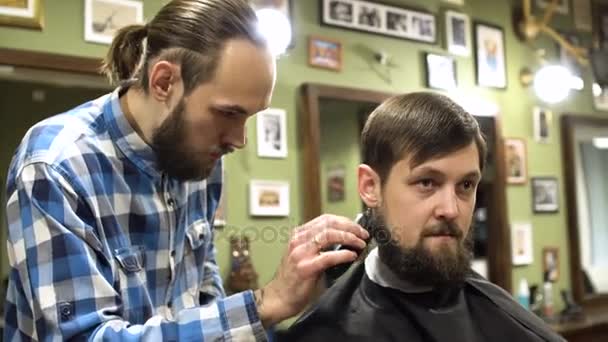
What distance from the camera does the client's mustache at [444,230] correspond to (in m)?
1.30

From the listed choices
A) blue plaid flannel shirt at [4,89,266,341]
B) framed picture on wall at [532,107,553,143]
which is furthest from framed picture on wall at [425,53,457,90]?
blue plaid flannel shirt at [4,89,266,341]

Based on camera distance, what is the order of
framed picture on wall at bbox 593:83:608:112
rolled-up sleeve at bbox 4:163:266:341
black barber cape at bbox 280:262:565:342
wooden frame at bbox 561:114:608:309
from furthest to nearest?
framed picture on wall at bbox 593:83:608:112 → wooden frame at bbox 561:114:608:309 → black barber cape at bbox 280:262:565:342 → rolled-up sleeve at bbox 4:163:266:341

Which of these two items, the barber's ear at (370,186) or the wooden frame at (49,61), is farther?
the wooden frame at (49,61)

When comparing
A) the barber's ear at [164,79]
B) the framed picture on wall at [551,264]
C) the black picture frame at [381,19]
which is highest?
the black picture frame at [381,19]

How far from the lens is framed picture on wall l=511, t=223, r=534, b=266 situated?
133 inches

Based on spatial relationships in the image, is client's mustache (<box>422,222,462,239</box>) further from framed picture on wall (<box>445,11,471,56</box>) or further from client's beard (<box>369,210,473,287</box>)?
framed picture on wall (<box>445,11,471,56</box>)

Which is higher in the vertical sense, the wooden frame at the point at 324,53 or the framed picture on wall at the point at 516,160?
the wooden frame at the point at 324,53

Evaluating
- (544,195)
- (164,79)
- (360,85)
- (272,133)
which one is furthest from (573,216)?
(164,79)

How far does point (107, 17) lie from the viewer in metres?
2.17

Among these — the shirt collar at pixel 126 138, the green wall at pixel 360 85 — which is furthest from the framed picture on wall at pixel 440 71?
the shirt collar at pixel 126 138

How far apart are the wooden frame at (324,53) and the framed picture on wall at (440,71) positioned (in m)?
0.54

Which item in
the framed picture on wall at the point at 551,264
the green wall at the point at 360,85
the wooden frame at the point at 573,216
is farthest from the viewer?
the wooden frame at the point at 573,216

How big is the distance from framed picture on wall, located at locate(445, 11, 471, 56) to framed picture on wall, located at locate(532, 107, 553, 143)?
2.02 ft

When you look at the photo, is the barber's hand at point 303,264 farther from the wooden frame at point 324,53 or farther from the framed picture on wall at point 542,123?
the framed picture on wall at point 542,123
